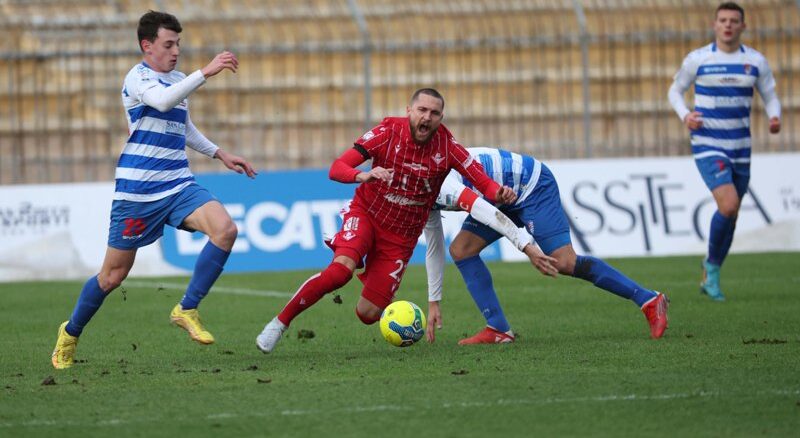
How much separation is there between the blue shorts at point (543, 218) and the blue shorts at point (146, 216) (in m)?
1.90

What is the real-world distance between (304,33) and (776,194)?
6862 millimetres

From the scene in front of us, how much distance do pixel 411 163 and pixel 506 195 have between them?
67 cm

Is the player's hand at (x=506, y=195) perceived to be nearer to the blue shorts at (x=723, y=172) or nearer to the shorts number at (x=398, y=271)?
the shorts number at (x=398, y=271)

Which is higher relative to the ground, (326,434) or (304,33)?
(304,33)

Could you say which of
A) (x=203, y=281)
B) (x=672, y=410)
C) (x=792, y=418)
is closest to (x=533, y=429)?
(x=672, y=410)

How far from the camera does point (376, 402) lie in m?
6.21

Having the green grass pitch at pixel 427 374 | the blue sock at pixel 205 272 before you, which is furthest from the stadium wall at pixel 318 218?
the blue sock at pixel 205 272

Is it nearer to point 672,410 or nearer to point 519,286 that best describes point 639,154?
point 519,286

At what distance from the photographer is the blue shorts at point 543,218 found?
28.6ft

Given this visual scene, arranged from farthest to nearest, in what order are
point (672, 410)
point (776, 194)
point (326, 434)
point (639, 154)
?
point (639, 154) → point (776, 194) → point (672, 410) → point (326, 434)

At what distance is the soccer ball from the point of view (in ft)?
26.8

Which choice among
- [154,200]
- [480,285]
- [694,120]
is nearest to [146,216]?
[154,200]

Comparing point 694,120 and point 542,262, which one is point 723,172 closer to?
point 694,120

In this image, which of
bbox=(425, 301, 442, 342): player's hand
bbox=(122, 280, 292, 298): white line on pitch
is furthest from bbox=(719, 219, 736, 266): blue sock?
bbox=(122, 280, 292, 298): white line on pitch
